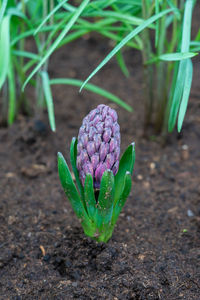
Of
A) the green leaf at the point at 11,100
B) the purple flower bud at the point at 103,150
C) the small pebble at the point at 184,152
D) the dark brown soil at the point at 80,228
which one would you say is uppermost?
the purple flower bud at the point at 103,150

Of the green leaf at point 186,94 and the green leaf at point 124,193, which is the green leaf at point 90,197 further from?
the green leaf at point 186,94

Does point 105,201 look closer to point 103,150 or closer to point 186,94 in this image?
point 103,150

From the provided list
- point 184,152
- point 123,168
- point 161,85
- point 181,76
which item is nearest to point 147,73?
point 161,85

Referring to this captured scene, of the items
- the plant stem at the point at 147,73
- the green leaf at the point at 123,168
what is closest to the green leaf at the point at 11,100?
the plant stem at the point at 147,73

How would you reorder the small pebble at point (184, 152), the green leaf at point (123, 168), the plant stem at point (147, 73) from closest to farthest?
the green leaf at point (123, 168) → the plant stem at point (147, 73) → the small pebble at point (184, 152)

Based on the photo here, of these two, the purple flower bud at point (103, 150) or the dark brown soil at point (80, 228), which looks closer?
the purple flower bud at point (103, 150)

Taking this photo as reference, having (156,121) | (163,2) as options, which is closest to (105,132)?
(163,2)
